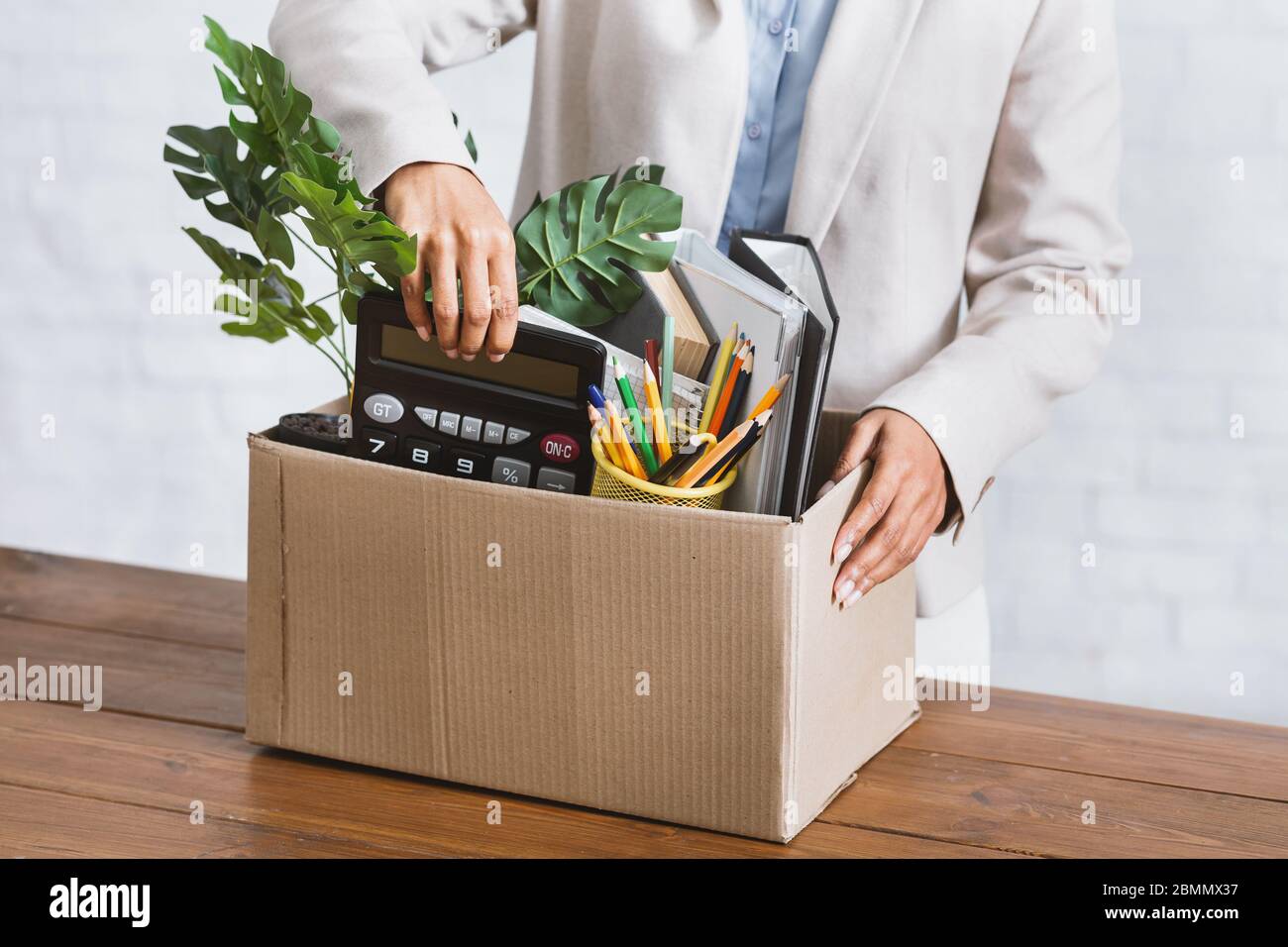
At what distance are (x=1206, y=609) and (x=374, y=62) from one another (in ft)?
4.79

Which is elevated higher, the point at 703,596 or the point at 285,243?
the point at 285,243

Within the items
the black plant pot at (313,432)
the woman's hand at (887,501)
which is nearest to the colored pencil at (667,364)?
the woman's hand at (887,501)

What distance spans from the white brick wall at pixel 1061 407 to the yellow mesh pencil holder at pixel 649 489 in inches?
46.0

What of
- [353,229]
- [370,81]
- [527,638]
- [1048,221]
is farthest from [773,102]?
[527,638]

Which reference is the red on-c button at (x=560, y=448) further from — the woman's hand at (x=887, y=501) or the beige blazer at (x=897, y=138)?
the beige blazer at (x=897, y=138)

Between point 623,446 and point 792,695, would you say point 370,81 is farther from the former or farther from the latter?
point 792,695

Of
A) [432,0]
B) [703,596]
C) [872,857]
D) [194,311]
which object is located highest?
[432,0]

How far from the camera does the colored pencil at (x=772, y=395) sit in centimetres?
74

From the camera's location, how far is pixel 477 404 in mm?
810

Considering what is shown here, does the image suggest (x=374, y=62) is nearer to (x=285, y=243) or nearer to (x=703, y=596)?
(x=285, y=243)

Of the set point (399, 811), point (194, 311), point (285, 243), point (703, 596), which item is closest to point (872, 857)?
point (703, 596)

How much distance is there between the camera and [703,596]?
72cm

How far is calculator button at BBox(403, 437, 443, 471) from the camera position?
817mm

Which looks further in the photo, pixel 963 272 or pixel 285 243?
pixel 963 272
